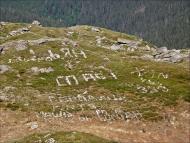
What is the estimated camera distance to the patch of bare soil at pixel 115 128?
76.9m

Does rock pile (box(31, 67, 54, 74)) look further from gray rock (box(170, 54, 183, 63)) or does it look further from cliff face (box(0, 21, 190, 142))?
gray rock (box(170, 54, 183, 63))

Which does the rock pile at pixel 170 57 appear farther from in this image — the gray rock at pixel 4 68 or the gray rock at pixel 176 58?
the gray rock at pixel 4 68

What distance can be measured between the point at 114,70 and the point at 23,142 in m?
55.5

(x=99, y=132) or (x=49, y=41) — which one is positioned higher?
(x=49, y=41)

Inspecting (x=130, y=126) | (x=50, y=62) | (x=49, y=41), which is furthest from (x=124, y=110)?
(x=49, y=41)

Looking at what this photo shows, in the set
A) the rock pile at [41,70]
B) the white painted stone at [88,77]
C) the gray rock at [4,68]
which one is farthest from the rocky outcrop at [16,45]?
the white painted stone at [88,77]

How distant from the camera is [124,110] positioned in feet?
295

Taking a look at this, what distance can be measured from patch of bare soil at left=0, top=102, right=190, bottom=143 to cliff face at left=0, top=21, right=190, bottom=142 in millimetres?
172

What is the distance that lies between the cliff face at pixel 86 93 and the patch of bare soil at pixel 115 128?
0.17m

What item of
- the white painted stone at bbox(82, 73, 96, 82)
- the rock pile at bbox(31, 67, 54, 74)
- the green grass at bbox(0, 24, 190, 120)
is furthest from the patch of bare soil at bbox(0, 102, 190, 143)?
the rock pile at bbox(31, 67, 54, 74)

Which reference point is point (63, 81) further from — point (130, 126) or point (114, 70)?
point (130, 126)

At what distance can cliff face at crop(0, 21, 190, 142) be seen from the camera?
81.2 metres

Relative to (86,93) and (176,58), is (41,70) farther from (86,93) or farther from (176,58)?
(176,58)

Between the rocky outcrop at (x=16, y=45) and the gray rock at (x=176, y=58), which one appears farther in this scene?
the gray rock at (x=176, y=58)
